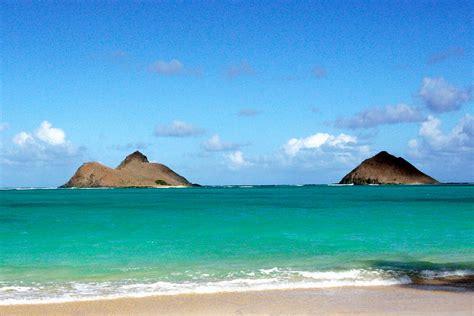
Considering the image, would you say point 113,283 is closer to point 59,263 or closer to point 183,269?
point 183,269

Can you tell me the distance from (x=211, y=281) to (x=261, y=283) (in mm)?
1548

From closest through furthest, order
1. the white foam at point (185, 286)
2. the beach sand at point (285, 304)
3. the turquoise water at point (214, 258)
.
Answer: the beach sand at point (285, 304), the white foam at point (185, 286), the turquoise water at point (214, 258)

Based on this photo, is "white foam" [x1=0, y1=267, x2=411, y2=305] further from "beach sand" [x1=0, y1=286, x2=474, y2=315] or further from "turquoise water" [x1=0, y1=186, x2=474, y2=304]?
"beach sand" [x1=0, y1=286, x2=474, y2=315]

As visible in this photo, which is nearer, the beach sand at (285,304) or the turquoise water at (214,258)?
the beach sand at (285,304)

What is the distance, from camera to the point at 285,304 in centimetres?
1288

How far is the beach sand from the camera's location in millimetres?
12062

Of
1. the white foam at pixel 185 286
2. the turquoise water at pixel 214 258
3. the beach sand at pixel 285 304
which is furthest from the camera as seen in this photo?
the turquoise water at pixel 214 258

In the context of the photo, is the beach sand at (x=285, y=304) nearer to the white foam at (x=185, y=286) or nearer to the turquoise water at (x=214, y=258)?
the white foam at (x=185, y=286)

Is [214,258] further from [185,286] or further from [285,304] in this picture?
[285,304]

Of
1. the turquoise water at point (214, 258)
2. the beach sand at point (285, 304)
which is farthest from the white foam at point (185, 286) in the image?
the beach sand at point (285, 304)

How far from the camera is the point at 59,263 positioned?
20.5 m

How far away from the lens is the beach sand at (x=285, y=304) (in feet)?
39.6

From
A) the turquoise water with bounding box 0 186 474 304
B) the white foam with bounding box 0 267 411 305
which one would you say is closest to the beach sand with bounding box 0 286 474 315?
the white foam with bounding box 0 267 411 305

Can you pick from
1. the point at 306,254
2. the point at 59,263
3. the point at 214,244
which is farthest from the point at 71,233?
the point at 306,254
